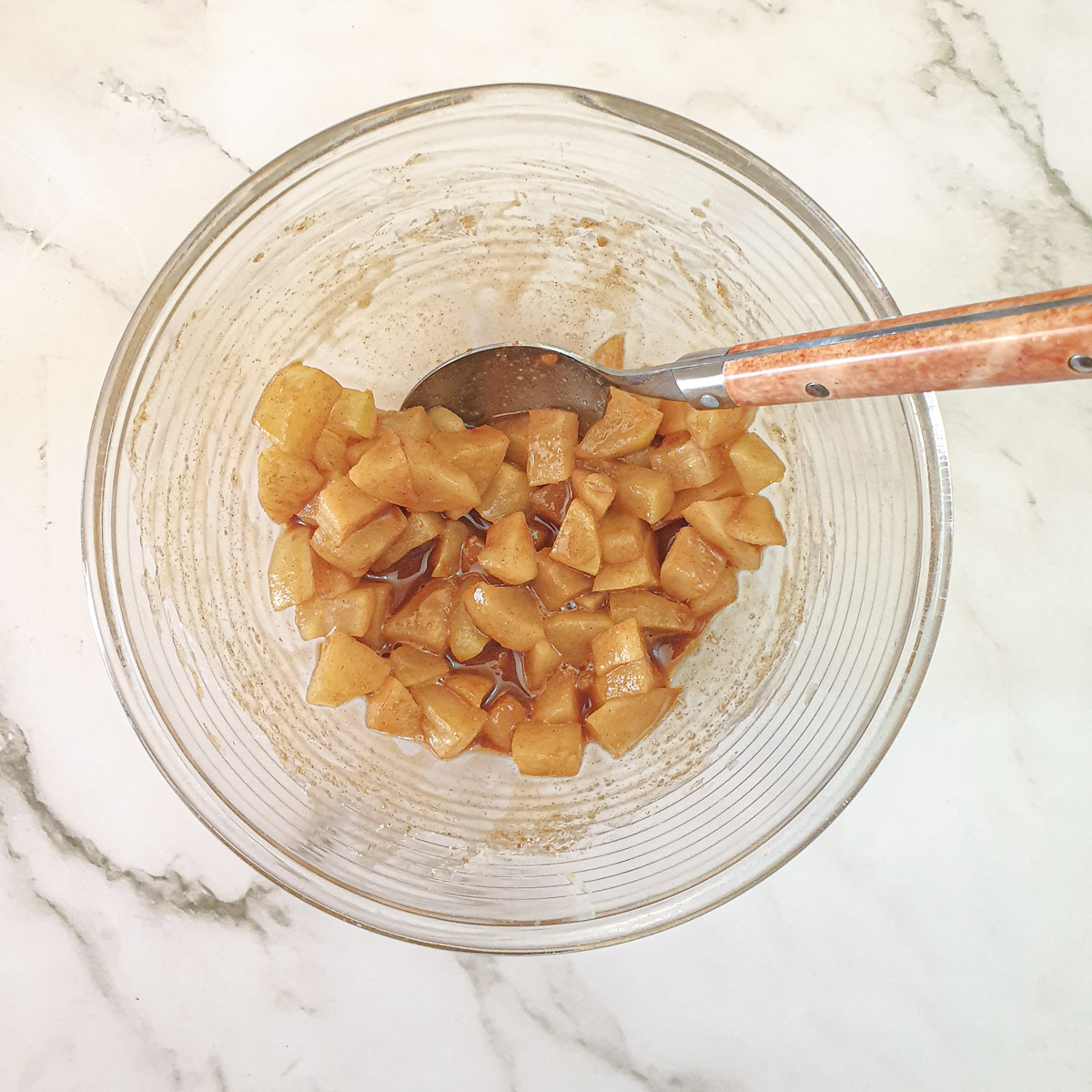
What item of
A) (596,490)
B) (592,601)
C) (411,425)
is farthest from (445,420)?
(592,601)

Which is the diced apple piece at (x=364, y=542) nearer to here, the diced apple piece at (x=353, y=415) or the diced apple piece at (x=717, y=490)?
the diced apple piece at (x=353, y=415)

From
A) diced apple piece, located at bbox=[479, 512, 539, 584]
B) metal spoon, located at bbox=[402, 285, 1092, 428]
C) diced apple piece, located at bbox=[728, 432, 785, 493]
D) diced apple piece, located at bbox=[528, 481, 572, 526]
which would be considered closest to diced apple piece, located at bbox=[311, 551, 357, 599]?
diced apple piece, located at bbox=[479, 512, 539, 584]

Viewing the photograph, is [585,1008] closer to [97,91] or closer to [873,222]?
[873,222]

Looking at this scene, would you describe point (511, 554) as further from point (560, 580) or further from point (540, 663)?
point (540, 663)

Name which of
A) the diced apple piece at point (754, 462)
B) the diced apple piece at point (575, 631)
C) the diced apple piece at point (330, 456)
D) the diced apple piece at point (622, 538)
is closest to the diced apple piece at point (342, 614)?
the diced apple piece at point (330, 456)

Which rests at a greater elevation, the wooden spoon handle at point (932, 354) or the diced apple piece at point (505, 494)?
the wooden spoon handle at point (932, 354)
